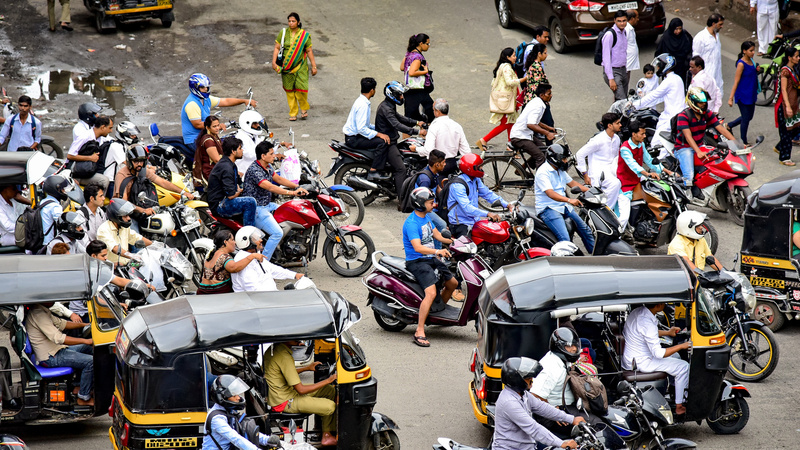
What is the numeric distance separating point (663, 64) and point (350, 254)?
6.59 metres

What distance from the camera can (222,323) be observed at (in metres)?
7.59

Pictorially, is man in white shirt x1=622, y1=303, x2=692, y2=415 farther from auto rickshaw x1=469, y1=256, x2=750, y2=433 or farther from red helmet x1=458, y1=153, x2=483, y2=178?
red helmet x1=458, y1=153, x2=483, y2=178

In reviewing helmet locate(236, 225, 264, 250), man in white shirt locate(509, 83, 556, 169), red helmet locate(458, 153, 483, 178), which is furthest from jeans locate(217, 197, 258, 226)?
man in white shirt locate(509, 83, 556, 169)

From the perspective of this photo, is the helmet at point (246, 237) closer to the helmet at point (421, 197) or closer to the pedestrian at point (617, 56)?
the helmet at point (421, 197)

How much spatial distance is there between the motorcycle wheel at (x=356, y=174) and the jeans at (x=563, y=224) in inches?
123

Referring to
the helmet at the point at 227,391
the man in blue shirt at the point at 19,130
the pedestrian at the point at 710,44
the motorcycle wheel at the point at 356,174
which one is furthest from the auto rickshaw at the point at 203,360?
the pedestrian at the point at 710,44

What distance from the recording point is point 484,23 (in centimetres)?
2214

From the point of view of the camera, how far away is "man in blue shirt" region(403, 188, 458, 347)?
415 inches

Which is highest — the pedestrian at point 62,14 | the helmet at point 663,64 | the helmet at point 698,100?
the helmet at point 698,100

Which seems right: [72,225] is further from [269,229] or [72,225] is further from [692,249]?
[692,249]

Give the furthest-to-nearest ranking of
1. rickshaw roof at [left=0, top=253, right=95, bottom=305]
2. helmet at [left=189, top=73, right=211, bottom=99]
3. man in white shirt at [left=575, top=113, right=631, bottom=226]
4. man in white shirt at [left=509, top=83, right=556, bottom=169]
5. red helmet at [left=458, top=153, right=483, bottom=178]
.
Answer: man in white shirt at [left=509, top=83, right=556, bottom=169] → helmet at [left=189, top=73, right=211, bottom=99] → man in white shirt at [left=575, top=113, right=631, bottom=226] → red helmet at [left=458, top=153, right=483, bottom=178] → rickshaw roof at [left=0, top=253, right=95, bottom=305]

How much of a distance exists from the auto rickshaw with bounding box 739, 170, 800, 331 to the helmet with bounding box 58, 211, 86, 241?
23.8ft

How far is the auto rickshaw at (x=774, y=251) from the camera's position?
35.4 ft

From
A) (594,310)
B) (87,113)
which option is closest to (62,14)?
(87,113)
